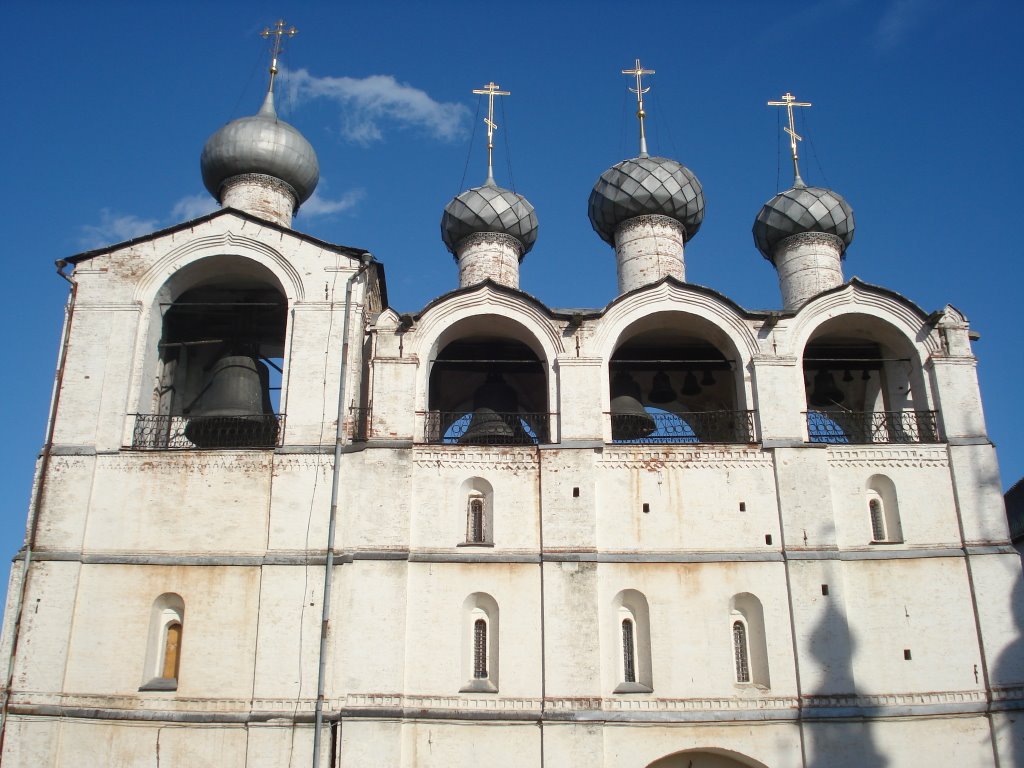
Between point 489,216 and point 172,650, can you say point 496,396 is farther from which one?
point 172,650

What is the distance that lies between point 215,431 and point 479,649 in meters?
4.57

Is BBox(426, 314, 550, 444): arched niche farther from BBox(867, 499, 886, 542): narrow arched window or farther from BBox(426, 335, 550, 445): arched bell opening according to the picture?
BBox(867, 499, 886, 542): narrow arched window

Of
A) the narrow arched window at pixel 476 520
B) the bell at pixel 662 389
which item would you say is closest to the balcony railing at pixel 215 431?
the narrow arched window at pixel 476 520

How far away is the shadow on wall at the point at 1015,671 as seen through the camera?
12.0 m

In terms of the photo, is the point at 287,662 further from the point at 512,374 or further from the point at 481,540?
the point at 512,374

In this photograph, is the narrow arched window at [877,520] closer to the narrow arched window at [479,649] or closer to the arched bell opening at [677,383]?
the arched bell opening at [677,383]

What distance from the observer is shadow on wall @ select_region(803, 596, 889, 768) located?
38.7ft

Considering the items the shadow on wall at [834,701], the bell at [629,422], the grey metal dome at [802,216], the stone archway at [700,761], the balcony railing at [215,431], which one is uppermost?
the grey metal dome at [802,216]

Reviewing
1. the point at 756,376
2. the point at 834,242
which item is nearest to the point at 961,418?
the point at 756,376

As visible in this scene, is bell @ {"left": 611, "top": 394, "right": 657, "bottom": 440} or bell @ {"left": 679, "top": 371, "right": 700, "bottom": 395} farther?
bell @ {"left": 679, "top": 371, "right": 700, "bottom": 395}

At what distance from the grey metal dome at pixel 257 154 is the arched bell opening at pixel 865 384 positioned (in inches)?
326

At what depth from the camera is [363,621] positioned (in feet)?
39.7

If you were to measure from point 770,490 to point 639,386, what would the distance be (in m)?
3.65

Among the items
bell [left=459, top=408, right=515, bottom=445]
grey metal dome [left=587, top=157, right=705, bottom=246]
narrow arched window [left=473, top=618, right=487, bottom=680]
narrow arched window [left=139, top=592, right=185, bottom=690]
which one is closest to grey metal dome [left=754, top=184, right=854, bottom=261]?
grey metal dome [left=587, top=157, right=705, bottom=246]
